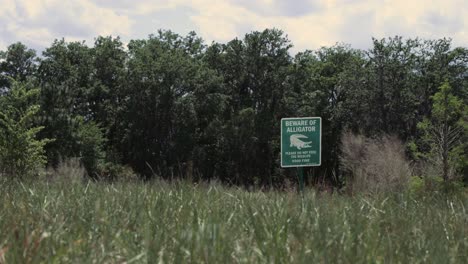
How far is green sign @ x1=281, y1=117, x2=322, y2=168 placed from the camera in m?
11.7

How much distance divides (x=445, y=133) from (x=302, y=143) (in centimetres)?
2219

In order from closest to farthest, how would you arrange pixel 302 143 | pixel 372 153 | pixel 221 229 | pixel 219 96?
pixel 221 229
pixel 302 143
pixel 372 153
pixel 219 96

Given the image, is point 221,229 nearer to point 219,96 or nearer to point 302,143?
point 302,143

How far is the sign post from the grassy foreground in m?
6.40

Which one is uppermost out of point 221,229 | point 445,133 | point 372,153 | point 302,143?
point 445,133

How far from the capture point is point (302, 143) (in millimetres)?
11836

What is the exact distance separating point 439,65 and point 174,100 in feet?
72.8

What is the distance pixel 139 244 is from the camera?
10.7 feet

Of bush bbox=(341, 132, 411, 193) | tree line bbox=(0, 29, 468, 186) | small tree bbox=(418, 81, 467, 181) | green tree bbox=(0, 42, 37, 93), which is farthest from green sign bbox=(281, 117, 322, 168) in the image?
green tree bbox=(0, 42, 37, 93)

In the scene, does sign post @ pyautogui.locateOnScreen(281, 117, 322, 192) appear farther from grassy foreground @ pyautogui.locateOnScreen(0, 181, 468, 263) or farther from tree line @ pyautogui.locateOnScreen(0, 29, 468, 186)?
tree line @ pyautogui.locateOnScreen(0, 29, 468, 186)

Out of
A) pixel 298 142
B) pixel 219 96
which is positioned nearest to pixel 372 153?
pixel 219 96

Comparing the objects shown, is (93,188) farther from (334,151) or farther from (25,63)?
(25,63)

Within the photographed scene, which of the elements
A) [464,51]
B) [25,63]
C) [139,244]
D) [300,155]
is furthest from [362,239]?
[25,63]

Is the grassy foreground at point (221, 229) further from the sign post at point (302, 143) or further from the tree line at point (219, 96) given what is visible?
the tree line at point (219, 96)
